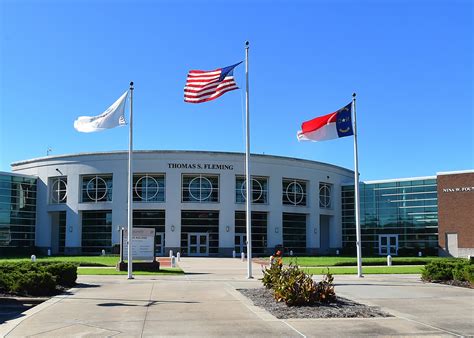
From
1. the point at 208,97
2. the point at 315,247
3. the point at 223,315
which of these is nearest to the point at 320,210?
the point at 315,247

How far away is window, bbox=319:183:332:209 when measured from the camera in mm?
60344

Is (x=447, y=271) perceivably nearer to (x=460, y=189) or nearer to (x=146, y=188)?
(x=460, y=189)

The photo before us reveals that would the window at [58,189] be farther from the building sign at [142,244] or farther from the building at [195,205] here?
the building sign at [142,244]

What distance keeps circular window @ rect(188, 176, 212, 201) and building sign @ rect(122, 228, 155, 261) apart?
24.4 meters

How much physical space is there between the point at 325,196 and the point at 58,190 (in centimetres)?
2839

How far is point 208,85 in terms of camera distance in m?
22.9

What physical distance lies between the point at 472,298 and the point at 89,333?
11444mm

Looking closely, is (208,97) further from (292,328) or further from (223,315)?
(292,328)

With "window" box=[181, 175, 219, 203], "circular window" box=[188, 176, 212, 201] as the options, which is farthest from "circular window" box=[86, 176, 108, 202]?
"circular window" box=[188, 176, 212, 201]

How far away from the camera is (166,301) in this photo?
15.1 metres

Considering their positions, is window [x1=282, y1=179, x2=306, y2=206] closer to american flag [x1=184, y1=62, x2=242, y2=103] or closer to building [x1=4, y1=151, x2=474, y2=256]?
building [x1=4, y1=151, x2=474, y2=256]

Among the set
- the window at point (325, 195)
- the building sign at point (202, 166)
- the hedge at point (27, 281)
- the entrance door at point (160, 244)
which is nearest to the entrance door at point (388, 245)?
the window at point (325, 195)

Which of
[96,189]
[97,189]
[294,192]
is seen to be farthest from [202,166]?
[294,192]

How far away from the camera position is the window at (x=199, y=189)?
52906mm
